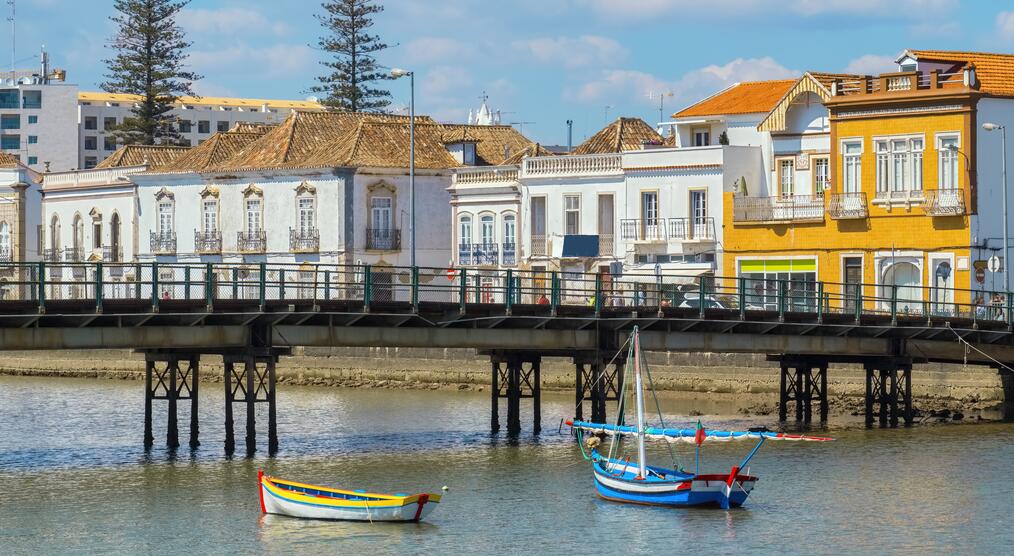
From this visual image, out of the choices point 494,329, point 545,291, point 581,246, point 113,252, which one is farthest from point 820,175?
point 113,252

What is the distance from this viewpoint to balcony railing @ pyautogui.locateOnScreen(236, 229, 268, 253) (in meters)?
102

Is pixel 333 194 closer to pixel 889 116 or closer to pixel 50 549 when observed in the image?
pixel 889 116

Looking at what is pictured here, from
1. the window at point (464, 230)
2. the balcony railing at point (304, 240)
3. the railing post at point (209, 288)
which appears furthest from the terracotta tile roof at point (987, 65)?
the railing post at point (209, 288)

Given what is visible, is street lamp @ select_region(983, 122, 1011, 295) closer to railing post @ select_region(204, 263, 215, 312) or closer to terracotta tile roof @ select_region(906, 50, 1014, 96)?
terracotta tile roof @ select_region(906, 50, 1014, 96)

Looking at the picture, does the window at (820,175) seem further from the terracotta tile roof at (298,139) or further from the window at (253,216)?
the window at (253,216)

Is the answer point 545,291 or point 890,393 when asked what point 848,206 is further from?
point 890,393

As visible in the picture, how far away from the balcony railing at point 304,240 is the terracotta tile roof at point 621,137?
43.1 ft

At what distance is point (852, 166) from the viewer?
83.1 meters

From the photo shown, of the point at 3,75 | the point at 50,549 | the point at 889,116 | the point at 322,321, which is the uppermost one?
the point at 3,75

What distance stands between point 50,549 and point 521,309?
1956cm

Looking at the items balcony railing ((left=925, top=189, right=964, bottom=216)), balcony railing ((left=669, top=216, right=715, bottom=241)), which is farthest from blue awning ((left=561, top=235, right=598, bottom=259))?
balcony railing ((left=925, top=189, right=964, bottom=216))

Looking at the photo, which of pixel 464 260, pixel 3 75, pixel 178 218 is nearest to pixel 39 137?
pixel 3 75

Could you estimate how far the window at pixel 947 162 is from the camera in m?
79.4

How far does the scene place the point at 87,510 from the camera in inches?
1906
